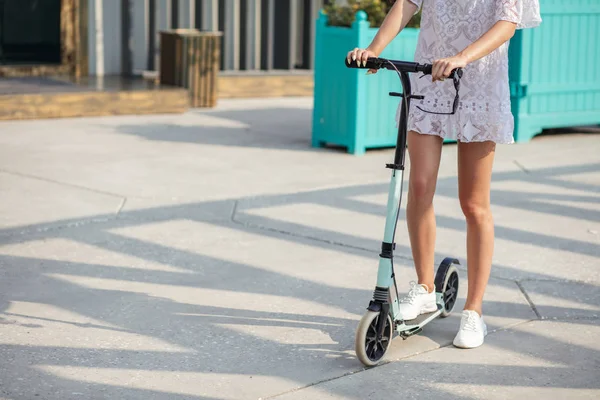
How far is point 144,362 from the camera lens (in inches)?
152

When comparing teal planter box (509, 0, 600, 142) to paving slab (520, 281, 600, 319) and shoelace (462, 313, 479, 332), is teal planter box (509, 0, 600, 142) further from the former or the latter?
shoelace (462, 313, 479, 332)

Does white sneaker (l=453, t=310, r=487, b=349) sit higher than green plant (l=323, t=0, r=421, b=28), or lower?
lower

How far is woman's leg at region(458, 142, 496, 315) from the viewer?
13.3ft

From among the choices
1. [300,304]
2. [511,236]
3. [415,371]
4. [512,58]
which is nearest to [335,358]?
[415,371]

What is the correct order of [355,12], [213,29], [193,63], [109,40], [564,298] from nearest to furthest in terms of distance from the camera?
[564,298], [355,12], [193,63], [109,40], [213,29]

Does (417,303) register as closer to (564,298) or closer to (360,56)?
(564,298)

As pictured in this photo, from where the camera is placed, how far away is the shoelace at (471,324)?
412cm

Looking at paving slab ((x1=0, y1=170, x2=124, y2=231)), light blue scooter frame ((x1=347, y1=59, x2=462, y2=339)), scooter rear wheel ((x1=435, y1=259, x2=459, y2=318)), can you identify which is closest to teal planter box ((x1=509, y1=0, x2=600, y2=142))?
paving slab ((x1=0, y1=170, x2=124, y2=231))

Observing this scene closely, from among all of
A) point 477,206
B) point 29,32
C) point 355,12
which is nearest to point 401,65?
point 477,206

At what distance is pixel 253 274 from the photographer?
5.12 meters

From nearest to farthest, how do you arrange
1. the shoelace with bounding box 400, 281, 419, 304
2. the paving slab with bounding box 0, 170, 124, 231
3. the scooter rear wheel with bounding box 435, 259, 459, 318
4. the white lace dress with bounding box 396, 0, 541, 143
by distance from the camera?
the white lace dress with bounding box 396, 0, 541, 143
the shoelace with bounding box 400, 281, 419, 304
the scooter rear wheel with bounding box 435, 259, 459, 318
the paving slab with bounding box 0, 170, 124, 231

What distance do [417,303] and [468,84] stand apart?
929mm

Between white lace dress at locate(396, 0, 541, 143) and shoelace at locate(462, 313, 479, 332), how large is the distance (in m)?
0.73

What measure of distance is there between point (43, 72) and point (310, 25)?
3856 mm
